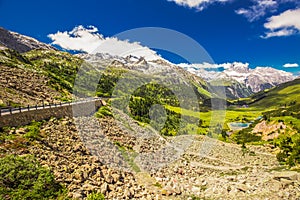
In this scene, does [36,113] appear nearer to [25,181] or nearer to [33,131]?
[33,131]

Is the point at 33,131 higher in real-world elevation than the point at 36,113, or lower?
lower

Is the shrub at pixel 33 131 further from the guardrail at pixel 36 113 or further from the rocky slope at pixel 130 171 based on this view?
the guardrail at pixel 36 113

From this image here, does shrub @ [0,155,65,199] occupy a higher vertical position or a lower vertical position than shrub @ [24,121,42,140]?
lower

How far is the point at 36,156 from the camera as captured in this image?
2636 centimetres

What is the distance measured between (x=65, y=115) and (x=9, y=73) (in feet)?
107

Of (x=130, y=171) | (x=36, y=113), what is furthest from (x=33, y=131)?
(x=130, y=171)

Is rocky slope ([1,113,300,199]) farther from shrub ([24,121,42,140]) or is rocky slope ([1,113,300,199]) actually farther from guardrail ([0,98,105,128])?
guardrail ([0,98,105,128])

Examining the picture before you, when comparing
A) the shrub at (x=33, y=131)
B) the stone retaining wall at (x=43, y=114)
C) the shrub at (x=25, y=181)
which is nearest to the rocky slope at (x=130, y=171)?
the shrub at (x=33, y=131)

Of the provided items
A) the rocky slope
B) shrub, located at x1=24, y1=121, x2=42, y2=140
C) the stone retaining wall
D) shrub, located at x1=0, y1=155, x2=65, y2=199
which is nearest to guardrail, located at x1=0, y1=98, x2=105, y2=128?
the stone retaining wall

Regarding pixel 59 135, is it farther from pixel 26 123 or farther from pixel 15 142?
pixel 15 142

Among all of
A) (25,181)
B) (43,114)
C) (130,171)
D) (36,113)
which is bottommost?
(130,171)

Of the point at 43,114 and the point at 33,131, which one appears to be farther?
the point at 43,114

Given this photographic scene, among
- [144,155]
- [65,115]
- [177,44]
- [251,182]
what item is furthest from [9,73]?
[251,182]

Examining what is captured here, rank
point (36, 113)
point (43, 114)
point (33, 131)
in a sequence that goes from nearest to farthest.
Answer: point (33, 131) < point (36, 113) < point (43, 114)
